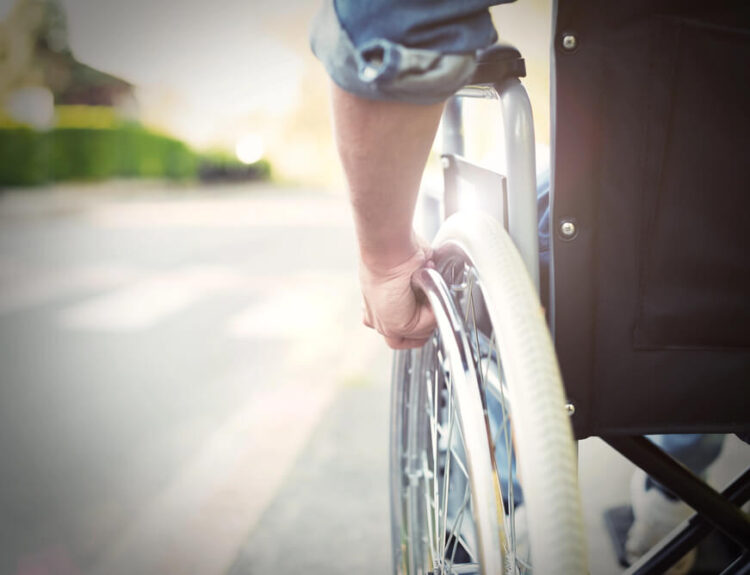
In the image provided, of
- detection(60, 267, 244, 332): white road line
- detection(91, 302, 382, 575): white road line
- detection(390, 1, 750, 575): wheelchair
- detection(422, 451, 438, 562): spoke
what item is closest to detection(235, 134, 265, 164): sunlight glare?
detection(60, 267, 244, 332): white road line

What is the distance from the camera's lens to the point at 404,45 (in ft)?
2.38

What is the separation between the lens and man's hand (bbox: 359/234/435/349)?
1042 millimetres

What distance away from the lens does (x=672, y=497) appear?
5.57 feet

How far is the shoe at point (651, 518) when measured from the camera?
169cm

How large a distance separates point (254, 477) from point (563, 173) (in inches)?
63.3

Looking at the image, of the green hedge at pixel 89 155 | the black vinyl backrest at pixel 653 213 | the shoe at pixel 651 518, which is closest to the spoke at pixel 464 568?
the black vinyl backrest at pixel 653 213

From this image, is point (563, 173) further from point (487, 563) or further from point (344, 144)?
point (487, 563)

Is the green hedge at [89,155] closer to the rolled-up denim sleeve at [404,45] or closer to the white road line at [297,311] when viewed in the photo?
the white road line at [297,311]

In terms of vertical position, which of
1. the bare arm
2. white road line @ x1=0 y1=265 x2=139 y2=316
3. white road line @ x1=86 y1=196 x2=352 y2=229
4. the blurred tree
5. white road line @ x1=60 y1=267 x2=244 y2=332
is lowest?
white road line @ x1=86 y1=196 x2=352 y2=229

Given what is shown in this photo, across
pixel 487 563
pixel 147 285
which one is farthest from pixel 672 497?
pixel 147 285

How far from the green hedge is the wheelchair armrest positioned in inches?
507

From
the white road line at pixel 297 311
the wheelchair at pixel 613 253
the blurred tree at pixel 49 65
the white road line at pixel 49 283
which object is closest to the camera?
the wheelchair at pixel 613 253

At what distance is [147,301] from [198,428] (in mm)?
1948

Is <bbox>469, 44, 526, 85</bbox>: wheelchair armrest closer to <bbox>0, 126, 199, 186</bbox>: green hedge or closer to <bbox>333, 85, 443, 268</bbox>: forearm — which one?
<bbox>333, 85, 443, 268</bbox>: forearm
